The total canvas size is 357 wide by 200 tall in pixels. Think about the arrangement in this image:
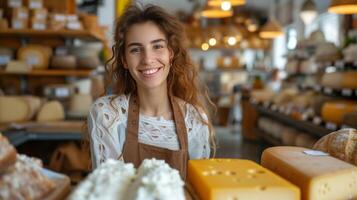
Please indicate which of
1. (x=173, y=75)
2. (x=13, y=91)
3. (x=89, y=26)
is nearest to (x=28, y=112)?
(x=13, y=91)

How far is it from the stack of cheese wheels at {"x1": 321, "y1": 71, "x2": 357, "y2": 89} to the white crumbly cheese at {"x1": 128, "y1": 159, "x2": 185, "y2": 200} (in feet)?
12.5

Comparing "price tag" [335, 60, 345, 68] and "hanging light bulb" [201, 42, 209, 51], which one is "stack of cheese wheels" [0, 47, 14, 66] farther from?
"hanging light bulb" [201, 42, 209, 51]

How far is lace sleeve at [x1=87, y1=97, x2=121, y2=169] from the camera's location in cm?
179

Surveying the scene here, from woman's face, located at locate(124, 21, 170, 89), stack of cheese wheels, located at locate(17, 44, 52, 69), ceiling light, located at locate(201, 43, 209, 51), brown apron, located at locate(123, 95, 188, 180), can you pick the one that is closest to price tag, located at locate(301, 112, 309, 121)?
stack of cheese wheels, located at locate(17, 44, 52, 69)

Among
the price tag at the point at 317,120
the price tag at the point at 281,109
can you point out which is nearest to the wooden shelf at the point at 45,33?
the price tag at the point at 317,120

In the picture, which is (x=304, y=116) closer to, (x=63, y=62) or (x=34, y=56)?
(x=63, y=62)

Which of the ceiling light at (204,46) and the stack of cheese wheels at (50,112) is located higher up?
the ceiling light at (204,46)

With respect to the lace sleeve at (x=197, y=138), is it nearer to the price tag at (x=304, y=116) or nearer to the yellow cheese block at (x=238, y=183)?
the yellow cheese block at (x=238, y=183)

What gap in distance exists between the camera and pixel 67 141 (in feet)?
13.7

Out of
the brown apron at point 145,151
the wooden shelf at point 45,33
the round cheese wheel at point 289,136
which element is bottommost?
the round cheese wheel at point 289,136

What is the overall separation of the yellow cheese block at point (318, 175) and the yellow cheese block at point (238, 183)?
3.1 inches

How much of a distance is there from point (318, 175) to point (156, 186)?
438 mm

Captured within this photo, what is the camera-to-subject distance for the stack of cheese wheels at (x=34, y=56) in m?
4.56

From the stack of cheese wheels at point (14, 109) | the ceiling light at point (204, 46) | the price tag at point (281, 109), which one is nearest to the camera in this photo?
the stack of cheese wheels at point (14, 109)
